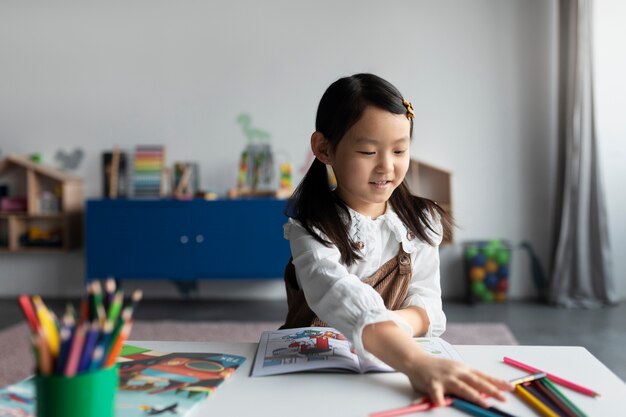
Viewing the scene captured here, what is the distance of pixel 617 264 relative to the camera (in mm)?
3900

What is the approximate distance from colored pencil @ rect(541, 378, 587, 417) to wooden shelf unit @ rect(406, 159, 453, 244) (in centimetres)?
319

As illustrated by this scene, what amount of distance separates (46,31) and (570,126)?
3.45 metres

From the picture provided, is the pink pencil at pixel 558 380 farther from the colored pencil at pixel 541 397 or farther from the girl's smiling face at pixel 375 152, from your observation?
the girl's smiling face at pixel 375 152

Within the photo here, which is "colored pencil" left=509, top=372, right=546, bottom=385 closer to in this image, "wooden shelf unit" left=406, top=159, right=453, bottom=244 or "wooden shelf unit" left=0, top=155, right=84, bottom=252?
"wooden shelf unit" left=406, top=159, right=453, bottom=244

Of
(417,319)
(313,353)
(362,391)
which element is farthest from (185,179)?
(362,391)

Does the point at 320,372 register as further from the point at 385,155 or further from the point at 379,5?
the point at 379,5

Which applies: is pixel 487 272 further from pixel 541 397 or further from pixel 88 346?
pixel 88 346

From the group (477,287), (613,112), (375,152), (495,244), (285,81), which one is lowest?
(477,287)

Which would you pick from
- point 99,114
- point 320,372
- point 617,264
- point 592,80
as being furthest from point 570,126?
point 320,372

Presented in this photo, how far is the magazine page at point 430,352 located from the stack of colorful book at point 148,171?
10.6 feet

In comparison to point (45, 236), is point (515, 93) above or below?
above

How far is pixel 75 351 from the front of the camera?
564 millimetres

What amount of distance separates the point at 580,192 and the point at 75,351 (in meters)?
3.61

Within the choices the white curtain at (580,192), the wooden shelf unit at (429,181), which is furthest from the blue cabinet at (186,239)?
the white curtain at (580,192)
